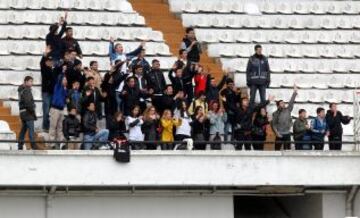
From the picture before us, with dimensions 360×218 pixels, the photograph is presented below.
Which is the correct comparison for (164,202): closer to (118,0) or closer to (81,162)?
(81,162)

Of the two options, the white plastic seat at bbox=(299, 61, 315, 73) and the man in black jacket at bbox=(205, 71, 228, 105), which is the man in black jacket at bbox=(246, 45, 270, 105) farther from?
the white plastic seat at bbox=(299, 61, 315, 73)

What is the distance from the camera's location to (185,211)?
843 inches

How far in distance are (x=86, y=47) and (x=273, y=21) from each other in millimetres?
3962

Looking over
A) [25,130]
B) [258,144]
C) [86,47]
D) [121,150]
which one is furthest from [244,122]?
[86,47]

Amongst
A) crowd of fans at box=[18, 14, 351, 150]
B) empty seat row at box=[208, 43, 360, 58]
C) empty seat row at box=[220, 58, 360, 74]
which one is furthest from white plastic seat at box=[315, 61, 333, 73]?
crowd of fans at box=[18, 14, 351, 150]

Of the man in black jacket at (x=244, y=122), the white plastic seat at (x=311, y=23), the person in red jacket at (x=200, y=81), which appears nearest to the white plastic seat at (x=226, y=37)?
the white plastic seat at (x=311, y=23)

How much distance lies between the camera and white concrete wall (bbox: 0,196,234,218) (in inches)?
818

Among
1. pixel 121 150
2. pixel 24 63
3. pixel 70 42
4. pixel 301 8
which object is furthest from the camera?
pixel 301 8

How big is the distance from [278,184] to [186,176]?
138cm

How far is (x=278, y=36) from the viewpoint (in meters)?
25.5

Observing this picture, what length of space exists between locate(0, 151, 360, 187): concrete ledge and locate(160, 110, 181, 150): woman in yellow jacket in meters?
Result: 0.28

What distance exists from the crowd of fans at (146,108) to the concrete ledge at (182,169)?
7.9 inches

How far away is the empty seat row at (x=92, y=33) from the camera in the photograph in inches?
934

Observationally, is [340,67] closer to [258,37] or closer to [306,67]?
[306,67]
